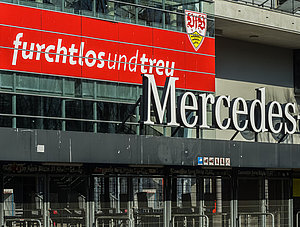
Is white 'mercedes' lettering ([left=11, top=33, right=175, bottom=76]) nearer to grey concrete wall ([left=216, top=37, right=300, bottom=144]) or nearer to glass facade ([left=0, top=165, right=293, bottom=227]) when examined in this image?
glass facade ([left=0, top=165, right=293, bottom=227])

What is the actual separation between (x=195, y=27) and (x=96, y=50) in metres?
4.07

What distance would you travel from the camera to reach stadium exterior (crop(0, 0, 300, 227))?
63.1 feet

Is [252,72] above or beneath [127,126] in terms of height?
above

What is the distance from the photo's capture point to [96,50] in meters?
21.6

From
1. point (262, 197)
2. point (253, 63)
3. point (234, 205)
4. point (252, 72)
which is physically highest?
point (253, 63)

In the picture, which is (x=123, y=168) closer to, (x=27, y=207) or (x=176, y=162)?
(x=176, y=162)

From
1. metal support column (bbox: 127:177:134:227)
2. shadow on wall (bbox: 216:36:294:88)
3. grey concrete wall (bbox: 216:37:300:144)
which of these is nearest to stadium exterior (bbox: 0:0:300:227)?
metal support column (bbox: 127:177:134:227)

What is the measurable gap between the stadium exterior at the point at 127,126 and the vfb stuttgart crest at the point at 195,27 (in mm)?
47

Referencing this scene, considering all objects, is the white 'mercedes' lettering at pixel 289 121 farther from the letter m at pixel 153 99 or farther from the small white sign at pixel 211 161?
the letter m at pixel 153 99

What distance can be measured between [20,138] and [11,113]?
220 cm

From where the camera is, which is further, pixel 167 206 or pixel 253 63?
pixel 253 63

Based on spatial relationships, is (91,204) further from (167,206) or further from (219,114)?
(219,114)

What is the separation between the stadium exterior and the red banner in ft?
0.10

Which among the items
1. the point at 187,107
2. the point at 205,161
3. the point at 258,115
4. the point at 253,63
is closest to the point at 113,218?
the point at 205,161
